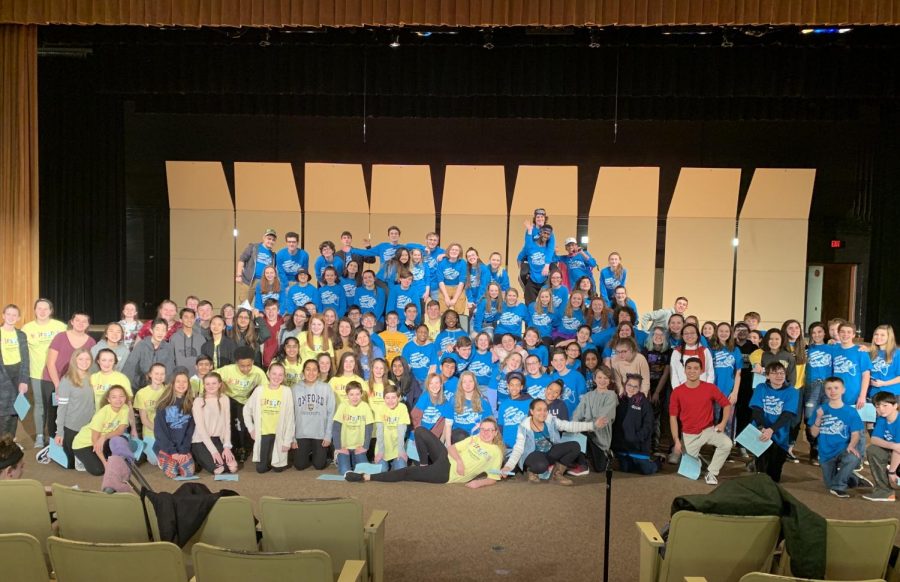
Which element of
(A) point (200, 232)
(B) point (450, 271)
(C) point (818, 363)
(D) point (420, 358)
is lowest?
(D) point (420, 358)

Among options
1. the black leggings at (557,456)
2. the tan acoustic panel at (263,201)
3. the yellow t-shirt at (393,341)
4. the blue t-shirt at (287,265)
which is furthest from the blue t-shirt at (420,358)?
the tan acoustic panel at (263,201)

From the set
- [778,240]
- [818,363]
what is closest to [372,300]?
[818,363]

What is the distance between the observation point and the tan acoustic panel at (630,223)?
11531mm

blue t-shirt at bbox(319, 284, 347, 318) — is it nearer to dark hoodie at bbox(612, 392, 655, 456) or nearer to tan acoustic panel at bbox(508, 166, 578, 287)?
dark hoodie at bbox(612, 392, 655, 456)

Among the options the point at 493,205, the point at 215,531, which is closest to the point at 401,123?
the point at 493,205

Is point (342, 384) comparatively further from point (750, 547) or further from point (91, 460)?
point (750, 547)

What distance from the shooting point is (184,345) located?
712 centimetres

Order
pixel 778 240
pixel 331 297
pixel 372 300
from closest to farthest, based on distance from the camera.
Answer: pixel 331 297
pixel 372 300
pixel 778 240

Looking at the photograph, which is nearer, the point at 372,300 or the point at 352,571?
the point at 352,571

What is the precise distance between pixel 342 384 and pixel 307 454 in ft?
2.28

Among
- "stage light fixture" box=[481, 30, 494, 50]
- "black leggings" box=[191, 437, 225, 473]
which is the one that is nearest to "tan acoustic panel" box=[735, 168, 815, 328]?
"stage light fixture" box=[481, 30, 494, 50]

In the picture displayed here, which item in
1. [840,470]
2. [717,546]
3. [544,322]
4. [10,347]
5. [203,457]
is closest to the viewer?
[717,546]

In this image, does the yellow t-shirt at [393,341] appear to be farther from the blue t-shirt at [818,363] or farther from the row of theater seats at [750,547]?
the row of theater seats at [750,547]

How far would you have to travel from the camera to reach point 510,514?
210 inches
